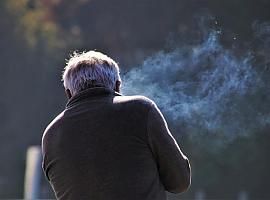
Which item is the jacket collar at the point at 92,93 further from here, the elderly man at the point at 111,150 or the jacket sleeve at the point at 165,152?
the jacket sleeve at the point at 165,152

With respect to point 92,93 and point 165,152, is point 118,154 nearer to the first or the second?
point 165,152

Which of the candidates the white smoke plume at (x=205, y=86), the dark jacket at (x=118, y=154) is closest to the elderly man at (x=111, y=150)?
the dark jacket at (x=118, y=154)

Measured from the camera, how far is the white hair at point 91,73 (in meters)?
2.90

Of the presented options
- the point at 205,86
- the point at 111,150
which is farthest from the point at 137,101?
the point at 205,86

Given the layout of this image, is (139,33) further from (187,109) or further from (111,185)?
(111,185)

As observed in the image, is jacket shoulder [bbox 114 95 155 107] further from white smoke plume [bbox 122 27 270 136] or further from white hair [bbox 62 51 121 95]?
white smoke plume [bbox 122 27 270 136]

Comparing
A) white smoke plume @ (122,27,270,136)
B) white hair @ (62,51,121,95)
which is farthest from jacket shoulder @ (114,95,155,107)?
white smoke plume @ (122,27,270,136)

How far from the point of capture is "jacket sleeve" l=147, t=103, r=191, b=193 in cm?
271

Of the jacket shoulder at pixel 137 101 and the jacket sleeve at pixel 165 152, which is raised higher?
the jacket shoulder at pixel 137 101

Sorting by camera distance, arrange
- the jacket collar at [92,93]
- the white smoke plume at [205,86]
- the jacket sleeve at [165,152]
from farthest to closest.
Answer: the white smoke plume at [205,86] → the jacket collar at [92,93] → the jacket sleeve at [165,152]

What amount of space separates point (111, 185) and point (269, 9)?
5.53 feet

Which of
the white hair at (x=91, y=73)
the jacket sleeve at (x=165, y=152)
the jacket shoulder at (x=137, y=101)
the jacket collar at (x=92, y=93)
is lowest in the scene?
the jacket sleeve at (x=165, y=152)

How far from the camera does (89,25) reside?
26.7 ft

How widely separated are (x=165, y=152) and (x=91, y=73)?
1.48ft
